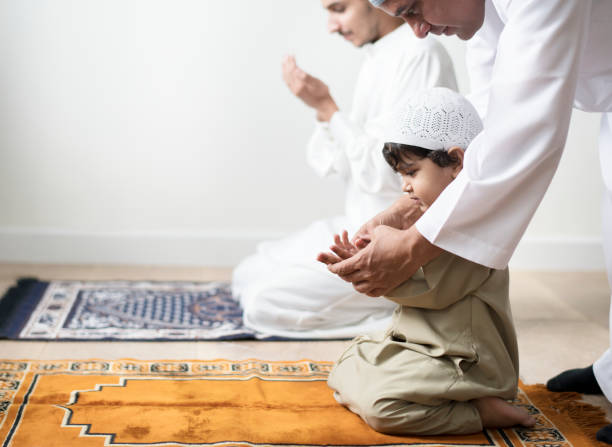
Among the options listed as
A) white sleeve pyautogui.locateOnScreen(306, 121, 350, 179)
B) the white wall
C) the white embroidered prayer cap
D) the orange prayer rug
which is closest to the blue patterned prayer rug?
the orange prayer rug

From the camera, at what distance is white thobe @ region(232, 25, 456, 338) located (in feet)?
8.60

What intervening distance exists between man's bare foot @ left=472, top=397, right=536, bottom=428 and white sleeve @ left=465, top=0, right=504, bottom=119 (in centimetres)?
→ 78

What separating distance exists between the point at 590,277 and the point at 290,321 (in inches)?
70.5

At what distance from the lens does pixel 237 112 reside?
3.71 m

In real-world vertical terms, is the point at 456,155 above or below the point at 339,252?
above

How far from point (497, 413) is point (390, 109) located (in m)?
1.17

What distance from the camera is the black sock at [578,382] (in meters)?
2.15

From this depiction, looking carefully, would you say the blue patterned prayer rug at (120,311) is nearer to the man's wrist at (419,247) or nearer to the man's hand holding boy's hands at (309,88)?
the man's hand holding boy's hands at (309,88)

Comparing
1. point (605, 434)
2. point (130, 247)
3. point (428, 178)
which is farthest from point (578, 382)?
point (130, 247)

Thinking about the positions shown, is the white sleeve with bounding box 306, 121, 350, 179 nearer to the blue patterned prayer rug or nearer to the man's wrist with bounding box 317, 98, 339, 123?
the man's wrist with bounding box 317, 98, 339, 123

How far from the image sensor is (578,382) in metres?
2.15

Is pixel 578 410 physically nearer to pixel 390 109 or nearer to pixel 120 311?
pixel 390 109

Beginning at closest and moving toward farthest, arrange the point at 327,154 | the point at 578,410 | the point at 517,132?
1. the point at 517,132
2. the point at 578,410
3. the point at 327,154

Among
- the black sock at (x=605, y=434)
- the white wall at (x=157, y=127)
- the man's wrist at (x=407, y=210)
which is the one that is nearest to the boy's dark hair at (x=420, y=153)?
the man's wrist at (x=407, y=210)
